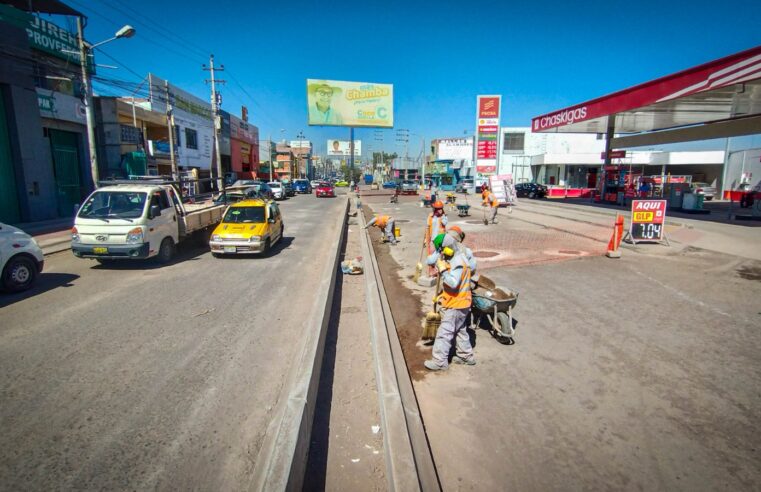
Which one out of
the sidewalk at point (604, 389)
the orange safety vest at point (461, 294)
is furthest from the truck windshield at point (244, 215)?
the orange safety vest at point (461, 294)

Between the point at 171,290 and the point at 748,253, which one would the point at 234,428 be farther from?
the point at 748,253

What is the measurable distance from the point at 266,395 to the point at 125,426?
1.37 m

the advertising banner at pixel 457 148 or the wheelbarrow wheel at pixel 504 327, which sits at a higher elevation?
the advertising banner at pixel 457 148

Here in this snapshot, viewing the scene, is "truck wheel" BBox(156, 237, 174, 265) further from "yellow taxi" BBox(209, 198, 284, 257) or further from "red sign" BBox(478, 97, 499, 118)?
"red sign" BBox(478, 97, 499, 118)

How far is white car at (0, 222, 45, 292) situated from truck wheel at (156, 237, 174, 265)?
8.55 ft

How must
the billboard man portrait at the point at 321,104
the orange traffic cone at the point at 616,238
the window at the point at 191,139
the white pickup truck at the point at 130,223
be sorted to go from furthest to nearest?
the billboard man portrait at the point at 321,104, the window at the point at 191,139, the orange traffic cone at the point at 616,238, the white pickup truck at the point at 130,223

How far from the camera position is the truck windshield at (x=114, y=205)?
10.1 meters

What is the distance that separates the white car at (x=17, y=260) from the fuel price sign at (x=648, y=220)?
16.8 m

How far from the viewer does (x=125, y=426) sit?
13.0 feet

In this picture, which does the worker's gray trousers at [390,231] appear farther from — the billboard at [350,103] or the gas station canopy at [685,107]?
the billboard at [350,103]

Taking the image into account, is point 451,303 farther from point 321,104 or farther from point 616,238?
point 321,104

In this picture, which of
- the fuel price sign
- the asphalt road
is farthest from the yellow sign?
the asphalt road

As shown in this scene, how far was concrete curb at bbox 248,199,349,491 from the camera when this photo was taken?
2.98 meters

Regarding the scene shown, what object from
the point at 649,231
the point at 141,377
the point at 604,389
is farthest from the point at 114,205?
the point at 649,231
